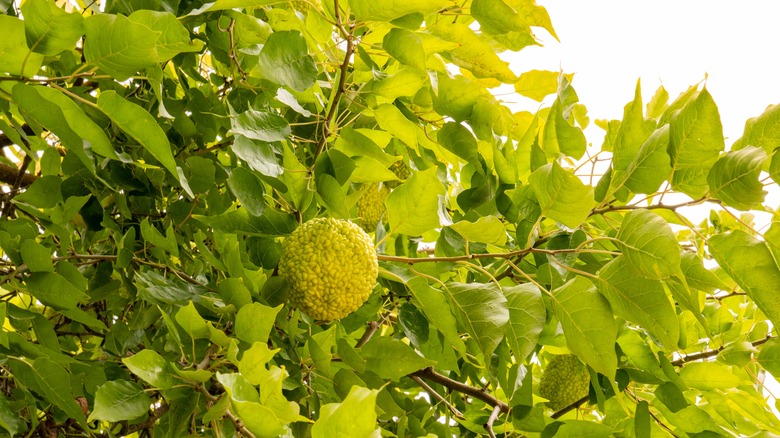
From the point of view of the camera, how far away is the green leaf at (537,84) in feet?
3.35

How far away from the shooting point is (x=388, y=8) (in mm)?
724

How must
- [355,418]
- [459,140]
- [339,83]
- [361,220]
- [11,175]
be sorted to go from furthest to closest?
[11,175] < [361,220] < [459,140] < [339,83] < [355,418]

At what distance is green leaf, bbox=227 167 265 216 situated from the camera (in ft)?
2.70

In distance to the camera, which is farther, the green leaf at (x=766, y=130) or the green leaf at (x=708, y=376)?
the green leaf at (x=708, y=376)

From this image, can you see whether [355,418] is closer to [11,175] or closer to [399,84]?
[399,84]

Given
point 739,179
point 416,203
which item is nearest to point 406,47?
point 416,203

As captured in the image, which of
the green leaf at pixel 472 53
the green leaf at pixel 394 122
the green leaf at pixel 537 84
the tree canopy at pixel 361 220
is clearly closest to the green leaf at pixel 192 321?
the tree canopy at pixel 361 220

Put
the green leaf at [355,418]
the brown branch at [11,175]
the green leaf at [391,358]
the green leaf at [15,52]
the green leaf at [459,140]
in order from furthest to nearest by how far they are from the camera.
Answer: the brown branch at [11,175] → the green leaf at [459,140] → the green leaf at [391,358] → the green leaf at [15,52] → the green leaf at [355,418]

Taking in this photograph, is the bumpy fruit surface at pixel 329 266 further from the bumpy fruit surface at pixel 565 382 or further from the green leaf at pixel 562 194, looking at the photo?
the bumpy fruit surface at pixel 565 382

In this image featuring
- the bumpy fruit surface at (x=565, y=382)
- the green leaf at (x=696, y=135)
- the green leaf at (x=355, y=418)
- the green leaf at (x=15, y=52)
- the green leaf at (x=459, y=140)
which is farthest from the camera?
the bumpy fruit surface at (x=565, y=382)

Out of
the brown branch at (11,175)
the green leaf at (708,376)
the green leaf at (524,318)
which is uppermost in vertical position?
the green leaf at (524,318)

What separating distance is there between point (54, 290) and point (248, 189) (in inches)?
11.5

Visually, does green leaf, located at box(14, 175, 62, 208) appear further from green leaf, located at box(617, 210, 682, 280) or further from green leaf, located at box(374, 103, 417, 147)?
green leaf, located at box(617, 210, 682, 280)

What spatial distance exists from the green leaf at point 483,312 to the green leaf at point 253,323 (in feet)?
0.73
